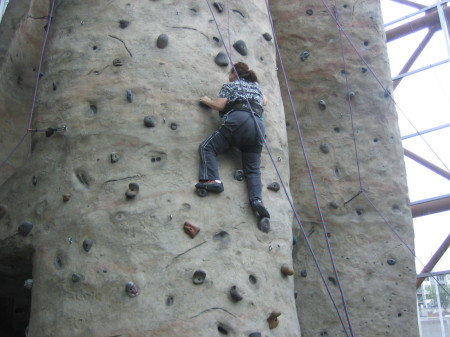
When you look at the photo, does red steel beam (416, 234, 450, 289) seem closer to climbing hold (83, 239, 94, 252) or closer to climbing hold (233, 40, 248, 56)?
climbing hold (233, 40, 248, 56)

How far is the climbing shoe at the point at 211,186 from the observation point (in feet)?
13.0

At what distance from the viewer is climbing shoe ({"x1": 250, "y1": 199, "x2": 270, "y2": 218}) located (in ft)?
13.5

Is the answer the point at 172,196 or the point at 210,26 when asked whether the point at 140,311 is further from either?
the point at 210,26

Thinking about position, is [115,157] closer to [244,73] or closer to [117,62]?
[117,62]

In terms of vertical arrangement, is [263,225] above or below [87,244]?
above

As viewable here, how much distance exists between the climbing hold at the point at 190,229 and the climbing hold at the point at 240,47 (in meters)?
1.58

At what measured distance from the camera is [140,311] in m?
3.50

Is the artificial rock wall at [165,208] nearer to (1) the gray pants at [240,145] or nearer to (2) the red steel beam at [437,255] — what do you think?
(1) the gray pants at [240,145]

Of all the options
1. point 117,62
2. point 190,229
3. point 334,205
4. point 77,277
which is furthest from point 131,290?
point 334,205

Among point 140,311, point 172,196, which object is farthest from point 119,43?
point 140,311

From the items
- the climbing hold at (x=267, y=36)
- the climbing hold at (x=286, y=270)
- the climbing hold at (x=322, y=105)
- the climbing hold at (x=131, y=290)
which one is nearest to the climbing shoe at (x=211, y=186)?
the climbing hold at (x=286, y=270)

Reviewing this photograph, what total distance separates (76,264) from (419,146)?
9.13m

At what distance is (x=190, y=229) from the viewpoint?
3.79m

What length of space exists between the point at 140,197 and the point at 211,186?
1.41ft
